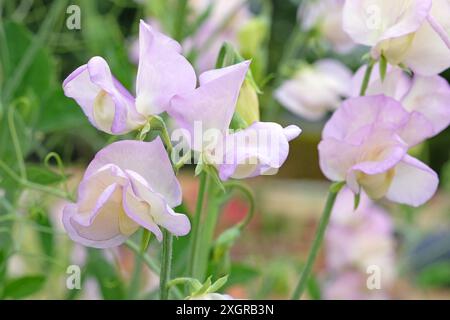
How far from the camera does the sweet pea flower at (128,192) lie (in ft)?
1.37

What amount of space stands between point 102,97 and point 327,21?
0.58 m

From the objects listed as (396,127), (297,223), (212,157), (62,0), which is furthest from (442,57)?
(297,223)

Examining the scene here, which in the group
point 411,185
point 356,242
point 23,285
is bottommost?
point 356,242

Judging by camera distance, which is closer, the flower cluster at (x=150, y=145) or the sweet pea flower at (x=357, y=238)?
the flower cluster at (x=150, y=145)

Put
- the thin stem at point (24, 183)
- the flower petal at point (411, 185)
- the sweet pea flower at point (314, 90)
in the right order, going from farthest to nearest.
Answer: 1. the sweet pea flower at point (314, 90)
2. the thin stem at point (24, 183)
3. the flower petal at point (411, 185)

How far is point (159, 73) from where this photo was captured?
1.44 feet

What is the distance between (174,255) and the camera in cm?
73

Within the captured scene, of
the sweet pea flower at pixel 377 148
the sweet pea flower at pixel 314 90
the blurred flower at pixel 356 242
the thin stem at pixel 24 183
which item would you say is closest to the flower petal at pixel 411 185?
the sweet pea flower at pixel 377 148

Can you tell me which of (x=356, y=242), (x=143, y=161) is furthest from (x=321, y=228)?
(x=356, y=242)

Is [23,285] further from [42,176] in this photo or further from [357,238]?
[357,238]

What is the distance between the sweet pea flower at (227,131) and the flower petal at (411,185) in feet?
0.36

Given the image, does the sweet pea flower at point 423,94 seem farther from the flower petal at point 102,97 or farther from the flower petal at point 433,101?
the flower petal at point 102,97
